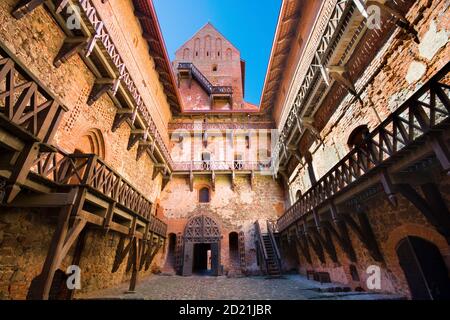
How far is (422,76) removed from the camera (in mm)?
4785

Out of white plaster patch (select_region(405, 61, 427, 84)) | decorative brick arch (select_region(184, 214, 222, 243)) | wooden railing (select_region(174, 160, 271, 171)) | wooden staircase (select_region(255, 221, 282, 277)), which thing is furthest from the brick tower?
white plaster patch (select_region(405, 61, 427, 84))

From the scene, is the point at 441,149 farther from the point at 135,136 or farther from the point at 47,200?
the point at 135,136

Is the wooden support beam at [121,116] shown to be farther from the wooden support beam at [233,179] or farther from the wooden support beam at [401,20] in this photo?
the wooden support beam at [401,20]

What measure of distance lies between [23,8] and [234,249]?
15149mm

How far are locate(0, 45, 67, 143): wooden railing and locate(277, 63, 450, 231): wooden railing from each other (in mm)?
6181

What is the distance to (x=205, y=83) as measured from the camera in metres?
21.3

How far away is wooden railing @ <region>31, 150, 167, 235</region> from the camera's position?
15.1ft

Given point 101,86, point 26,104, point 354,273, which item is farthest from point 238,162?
point 26,104

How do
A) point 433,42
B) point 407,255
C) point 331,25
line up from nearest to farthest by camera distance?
1. point 433,42
2. point 407,255
3. point 331,25

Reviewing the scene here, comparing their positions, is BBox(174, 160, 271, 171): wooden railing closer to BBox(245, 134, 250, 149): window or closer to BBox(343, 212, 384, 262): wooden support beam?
BBox(245, 134, 250, 149): window

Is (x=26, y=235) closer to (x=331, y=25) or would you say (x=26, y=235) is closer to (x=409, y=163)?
(x=409, y=163)

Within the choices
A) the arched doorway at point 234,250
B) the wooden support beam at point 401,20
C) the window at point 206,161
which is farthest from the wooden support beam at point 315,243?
the window at point 206,161

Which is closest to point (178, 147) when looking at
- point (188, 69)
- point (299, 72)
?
point (188, 69)

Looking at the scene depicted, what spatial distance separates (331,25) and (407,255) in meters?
7.14
